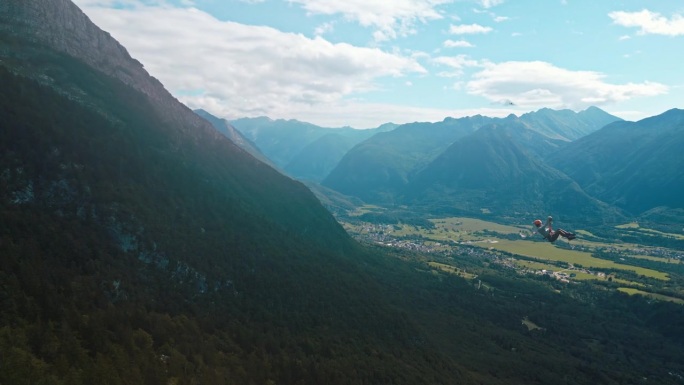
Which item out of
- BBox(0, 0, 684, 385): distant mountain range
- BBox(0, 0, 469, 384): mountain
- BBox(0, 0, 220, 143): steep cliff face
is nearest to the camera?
BBox(0, 0, 469, 384): mountain

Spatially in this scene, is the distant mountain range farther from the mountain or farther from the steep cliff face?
the steep cliff face

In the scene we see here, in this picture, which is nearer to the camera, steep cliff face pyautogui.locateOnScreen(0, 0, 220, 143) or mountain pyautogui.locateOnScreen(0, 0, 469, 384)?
mountain pyautogui.locateOnScreen(0, 0, 469, 384)

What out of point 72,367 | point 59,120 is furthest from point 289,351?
point 59,120

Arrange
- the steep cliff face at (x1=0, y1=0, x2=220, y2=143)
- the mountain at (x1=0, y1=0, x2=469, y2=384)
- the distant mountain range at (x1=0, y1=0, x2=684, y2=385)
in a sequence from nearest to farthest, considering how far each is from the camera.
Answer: the mountain at (x1=0, y1=0, x2=469, y2=384) → the distant mountain range at (x1=0, y1=0, x2=684, y2=385) → the steep cliff face at (x1=0, y1=0, x2=220, y2=143)

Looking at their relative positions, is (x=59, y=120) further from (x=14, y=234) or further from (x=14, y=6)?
(x=14, y=6)

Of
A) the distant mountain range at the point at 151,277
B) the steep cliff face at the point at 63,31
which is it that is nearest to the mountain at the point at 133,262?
the distant mountain range at the point at 151,277

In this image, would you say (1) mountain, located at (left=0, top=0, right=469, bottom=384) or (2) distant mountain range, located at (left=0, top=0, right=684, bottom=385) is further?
(2) distant mountain range, located at (left=0, top=0, right=684, bottom=385)

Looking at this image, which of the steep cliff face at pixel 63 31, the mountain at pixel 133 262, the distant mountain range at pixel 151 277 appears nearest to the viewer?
the mountain at pixel 133 262

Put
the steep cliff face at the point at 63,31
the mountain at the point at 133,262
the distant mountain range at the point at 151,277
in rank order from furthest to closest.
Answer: the steep cliff face at the point at 63,31, the distant mountain range at the point at 151,277, the mountain at the point at 133,262

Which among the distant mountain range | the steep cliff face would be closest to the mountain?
the distant mountain range

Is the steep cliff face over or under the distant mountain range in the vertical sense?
over

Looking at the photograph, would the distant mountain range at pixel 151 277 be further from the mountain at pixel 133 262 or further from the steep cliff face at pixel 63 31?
the steep cliff face at pixel 63 31

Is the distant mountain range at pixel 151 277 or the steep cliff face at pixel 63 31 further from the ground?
the steep cliff face at pixel 63 31
